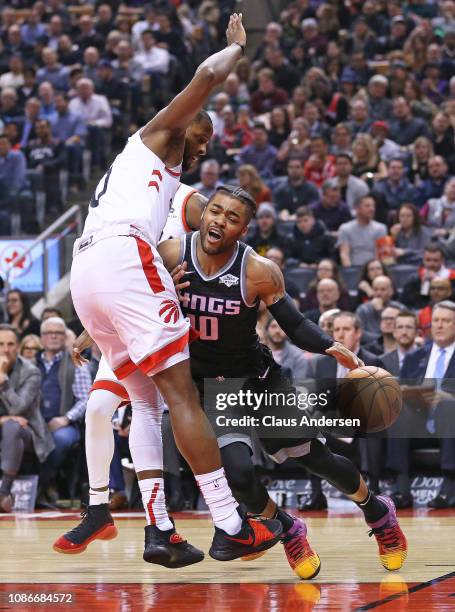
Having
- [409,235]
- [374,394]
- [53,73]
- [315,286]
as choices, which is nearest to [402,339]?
[315,286]

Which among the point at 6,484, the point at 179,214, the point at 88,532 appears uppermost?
the point at 179,214

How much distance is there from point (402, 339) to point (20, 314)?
13.1ft

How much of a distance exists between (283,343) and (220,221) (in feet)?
16.0

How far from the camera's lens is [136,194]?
5.03 meters

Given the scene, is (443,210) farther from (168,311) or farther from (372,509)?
(168,311)

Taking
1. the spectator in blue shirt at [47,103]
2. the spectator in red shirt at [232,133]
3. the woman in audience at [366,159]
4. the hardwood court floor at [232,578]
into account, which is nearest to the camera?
the hardwood court floor at [232,578]

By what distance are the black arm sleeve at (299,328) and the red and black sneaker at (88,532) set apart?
1175 millimetres

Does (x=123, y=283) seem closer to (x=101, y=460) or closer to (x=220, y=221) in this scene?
(x=220, y=221)

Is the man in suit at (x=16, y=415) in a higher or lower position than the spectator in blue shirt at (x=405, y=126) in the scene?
lower

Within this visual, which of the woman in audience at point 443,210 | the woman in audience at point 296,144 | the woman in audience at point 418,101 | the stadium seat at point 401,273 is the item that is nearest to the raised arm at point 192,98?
the stadium seat at point 401,273

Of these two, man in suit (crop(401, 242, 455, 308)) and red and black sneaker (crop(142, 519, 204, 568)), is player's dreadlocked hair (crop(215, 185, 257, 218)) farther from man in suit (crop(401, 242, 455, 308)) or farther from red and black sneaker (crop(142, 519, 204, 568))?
man in suit (crop(401, 242, 455, 308))

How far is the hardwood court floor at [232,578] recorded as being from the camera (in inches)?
173

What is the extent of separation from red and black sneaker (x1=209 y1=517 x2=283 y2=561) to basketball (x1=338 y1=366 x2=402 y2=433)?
822 millimetres

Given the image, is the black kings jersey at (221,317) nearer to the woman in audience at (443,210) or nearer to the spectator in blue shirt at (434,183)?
the woman in audience at (443,210)
